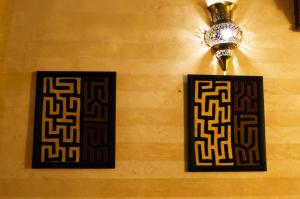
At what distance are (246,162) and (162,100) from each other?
52cm

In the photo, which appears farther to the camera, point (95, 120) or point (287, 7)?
point (287, 7)

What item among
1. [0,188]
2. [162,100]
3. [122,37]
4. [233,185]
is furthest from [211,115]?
[0,188]

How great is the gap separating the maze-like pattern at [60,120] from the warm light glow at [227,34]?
761 millimetres

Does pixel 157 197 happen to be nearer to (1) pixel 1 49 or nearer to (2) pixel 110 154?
(2) pixel 110 154

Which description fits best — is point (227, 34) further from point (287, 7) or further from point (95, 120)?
point (95, 120)

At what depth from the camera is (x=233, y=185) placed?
1528mm

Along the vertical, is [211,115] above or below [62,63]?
below

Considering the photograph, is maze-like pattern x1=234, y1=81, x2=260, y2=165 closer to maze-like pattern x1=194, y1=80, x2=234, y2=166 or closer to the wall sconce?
maze-like pattern x1=194, y1=80, x2=234, y2=166

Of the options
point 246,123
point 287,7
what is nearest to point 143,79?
point 246,123

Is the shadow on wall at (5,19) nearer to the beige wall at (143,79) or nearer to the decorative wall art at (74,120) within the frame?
the beige wall at (143,79)

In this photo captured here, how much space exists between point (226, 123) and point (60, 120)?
32.7 inches

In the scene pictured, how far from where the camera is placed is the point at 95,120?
1.51 meters

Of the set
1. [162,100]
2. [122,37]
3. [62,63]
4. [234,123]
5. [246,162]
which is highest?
[122,37]

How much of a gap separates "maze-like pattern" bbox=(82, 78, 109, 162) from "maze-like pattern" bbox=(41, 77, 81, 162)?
0.13ft
